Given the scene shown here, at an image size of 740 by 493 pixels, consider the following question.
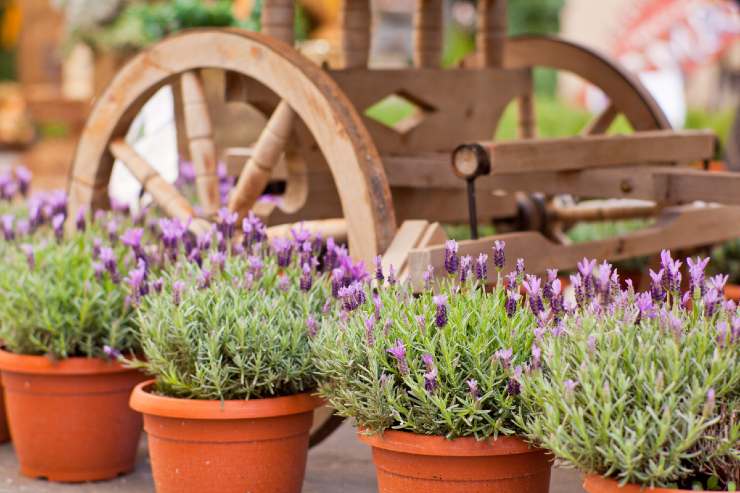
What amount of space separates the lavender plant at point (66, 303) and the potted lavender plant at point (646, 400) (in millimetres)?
1481

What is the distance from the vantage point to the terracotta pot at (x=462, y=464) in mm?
2529

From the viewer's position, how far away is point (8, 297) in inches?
138

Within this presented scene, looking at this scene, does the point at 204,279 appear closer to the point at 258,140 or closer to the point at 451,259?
the point at 451,259

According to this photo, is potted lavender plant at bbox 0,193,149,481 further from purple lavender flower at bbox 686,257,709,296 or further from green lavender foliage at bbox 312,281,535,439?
purple lavender flower at bbox 686,257,709,296

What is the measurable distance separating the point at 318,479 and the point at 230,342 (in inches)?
33.0

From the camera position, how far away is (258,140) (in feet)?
12.5

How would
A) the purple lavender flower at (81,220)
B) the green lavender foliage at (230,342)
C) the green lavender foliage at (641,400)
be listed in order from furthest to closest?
the purple lavender flower at (81,220), the green lavender foliage at (230,342), the green lavender foliage at (641,400)

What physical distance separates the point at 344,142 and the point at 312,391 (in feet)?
2.16

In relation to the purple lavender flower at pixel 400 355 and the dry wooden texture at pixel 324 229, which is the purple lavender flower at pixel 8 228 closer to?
the dry wooden texture at pixel 324 229

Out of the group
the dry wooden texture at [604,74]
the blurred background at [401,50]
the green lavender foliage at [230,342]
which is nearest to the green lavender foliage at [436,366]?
the green lavender foliage at [230,342]

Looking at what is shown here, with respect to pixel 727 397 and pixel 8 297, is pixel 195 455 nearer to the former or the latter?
pixel 8 297

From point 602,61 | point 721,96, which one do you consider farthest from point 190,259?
point 721,96

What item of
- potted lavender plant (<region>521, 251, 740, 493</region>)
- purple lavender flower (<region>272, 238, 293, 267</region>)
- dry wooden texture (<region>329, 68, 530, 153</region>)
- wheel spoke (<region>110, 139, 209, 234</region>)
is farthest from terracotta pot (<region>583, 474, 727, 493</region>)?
dry wooden texture (<region>329, 68, 530, 153</region>)

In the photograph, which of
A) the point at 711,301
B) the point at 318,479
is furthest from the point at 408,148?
the point at 711,301
